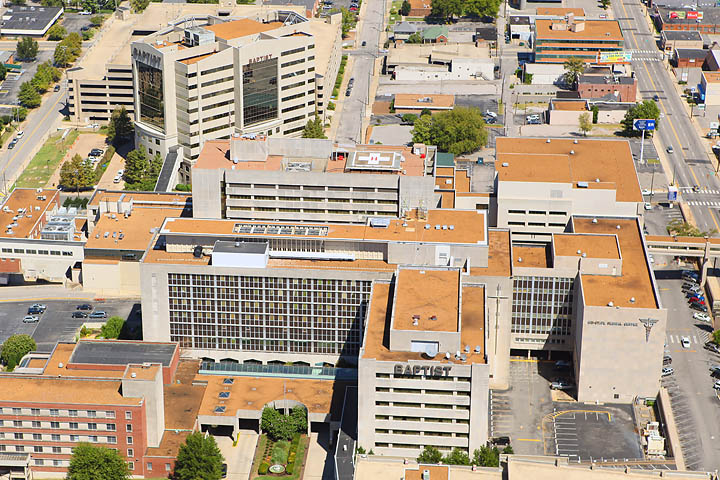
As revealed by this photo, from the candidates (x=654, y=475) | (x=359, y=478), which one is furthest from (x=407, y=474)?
(x=654, y=475)

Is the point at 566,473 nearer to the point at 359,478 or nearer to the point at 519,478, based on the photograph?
the point at 519,478

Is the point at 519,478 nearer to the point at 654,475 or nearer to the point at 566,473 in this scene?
the point at 566,473

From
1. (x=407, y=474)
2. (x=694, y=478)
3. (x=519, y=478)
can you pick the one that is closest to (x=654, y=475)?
(x=694, y=478)

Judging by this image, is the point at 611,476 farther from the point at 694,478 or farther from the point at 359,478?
the point at 359,478

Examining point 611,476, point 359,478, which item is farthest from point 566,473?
point 359,478

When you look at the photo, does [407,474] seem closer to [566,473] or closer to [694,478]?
[566,473]
